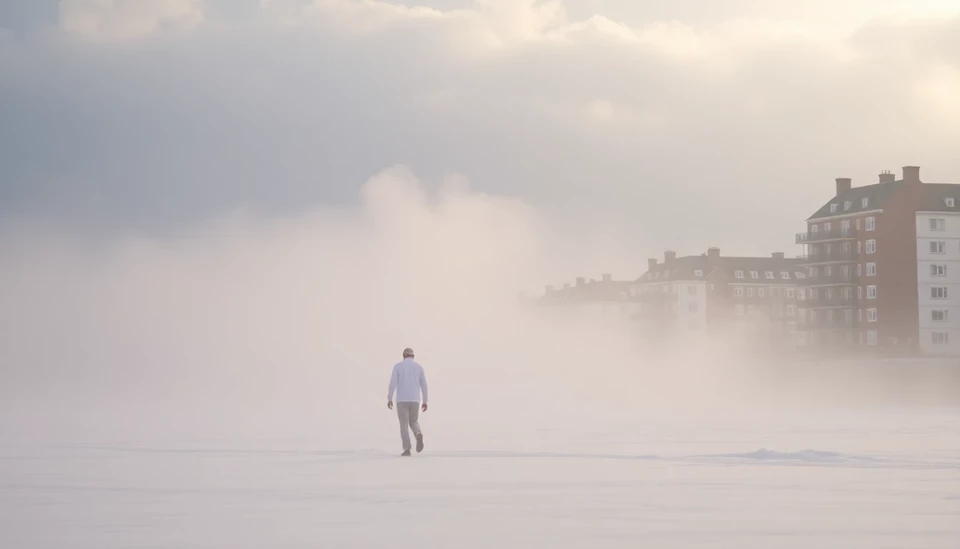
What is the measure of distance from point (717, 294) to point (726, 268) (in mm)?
4793

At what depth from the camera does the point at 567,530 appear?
1216 centimetres

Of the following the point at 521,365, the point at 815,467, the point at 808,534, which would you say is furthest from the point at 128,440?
the point at 521,365

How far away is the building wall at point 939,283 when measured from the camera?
396 feet

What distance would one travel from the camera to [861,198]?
13100 cm

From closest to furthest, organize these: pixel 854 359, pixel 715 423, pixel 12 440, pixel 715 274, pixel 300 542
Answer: pixel 300 542 → pixel 12 440 → pixel 715 423 → pixel 854 359 → pixel 715 274

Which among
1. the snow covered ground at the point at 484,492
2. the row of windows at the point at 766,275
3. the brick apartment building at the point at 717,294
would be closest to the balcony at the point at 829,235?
the brick apartment building at the point at 717,294

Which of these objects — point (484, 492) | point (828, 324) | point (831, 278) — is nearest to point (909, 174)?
point (831, 278)

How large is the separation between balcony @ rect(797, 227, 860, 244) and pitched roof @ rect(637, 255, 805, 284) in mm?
43331

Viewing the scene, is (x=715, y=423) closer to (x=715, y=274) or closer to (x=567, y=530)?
(x=567, y=530)

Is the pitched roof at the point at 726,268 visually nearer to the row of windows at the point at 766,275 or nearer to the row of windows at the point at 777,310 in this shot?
the row of windows at the point at 766,275

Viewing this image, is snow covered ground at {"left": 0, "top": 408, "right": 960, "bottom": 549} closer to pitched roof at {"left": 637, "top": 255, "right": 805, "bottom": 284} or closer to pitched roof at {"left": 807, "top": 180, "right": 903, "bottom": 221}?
pitched roof at {"left": 807, "top": 180, "right": 903, "bottom": 221}

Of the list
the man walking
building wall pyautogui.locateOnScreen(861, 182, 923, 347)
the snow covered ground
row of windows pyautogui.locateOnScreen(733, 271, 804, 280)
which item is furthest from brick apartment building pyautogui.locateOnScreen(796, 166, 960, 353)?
the man walking

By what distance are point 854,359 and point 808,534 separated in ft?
346

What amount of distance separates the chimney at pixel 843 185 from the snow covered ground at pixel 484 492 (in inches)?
4452
